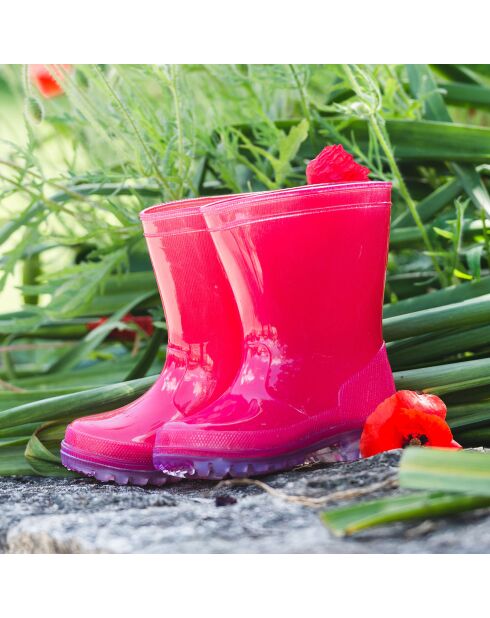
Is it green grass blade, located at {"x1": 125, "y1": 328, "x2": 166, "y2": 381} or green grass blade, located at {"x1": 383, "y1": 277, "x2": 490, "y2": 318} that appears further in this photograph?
green grass blade, located at {"x1": 125, "y1": 328, "x2": 166, "y2": 381}

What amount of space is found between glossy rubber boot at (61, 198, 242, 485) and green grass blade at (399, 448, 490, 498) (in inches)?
18.3

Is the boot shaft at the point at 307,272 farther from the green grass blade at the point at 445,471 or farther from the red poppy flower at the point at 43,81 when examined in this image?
the red poppy flower at the point at 43,81

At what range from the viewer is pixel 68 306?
1.58 meters

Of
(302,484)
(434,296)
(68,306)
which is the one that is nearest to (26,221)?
(68,306)

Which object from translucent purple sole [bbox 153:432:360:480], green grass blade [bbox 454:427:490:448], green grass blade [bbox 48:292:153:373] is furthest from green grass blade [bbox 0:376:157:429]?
green grass blade [bbox 454:427:490:448]

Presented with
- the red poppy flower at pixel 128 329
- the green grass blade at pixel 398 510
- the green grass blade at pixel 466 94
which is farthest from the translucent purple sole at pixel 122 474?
the green grass blade at pixel 466 94

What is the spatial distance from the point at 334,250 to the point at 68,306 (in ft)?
2.02

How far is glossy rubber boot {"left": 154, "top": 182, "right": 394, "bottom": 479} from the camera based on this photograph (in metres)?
1.11

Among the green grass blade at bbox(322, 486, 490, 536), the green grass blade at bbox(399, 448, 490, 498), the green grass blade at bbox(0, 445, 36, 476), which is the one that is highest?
the green grass blade at bbox(399, 448, 490, 498)

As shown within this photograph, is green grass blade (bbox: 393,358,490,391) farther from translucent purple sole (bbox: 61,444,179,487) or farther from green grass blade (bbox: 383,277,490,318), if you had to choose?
translucent purple sole (bbox: 61,444,179,487)

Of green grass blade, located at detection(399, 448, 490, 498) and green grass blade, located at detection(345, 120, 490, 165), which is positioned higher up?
green grass blade, located at detection(345, 120, 490, 165)

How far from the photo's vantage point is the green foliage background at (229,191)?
1.31 metres
